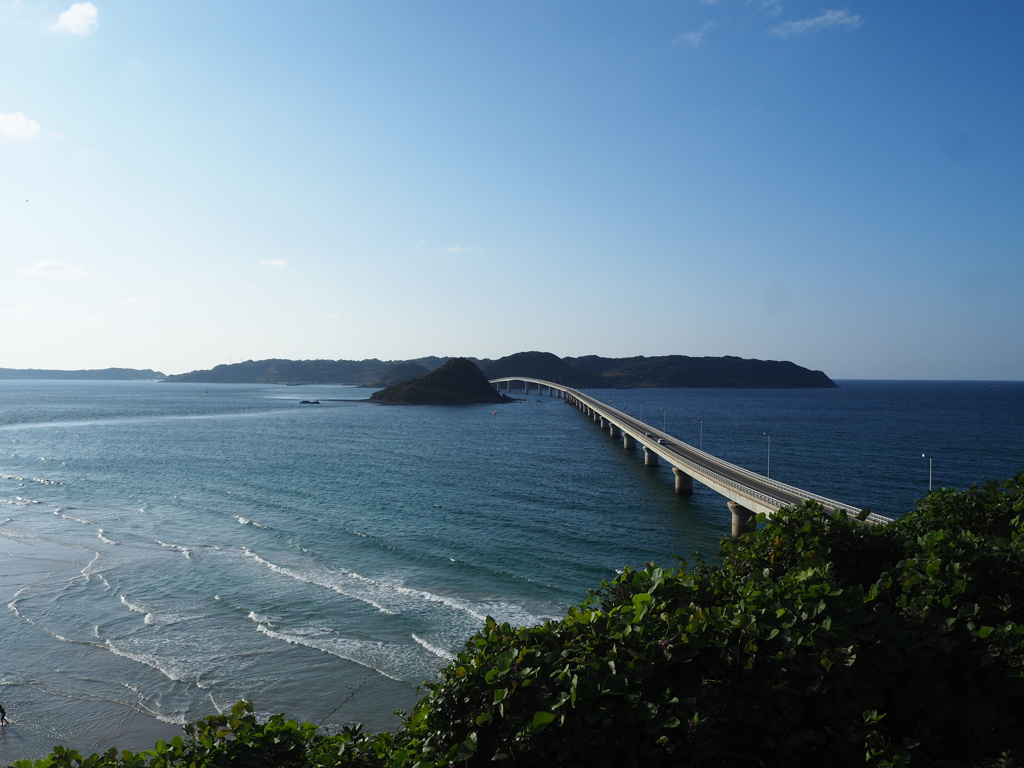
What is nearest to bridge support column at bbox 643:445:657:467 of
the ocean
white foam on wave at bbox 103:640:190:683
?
the ocean

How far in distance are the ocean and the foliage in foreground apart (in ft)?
45.3

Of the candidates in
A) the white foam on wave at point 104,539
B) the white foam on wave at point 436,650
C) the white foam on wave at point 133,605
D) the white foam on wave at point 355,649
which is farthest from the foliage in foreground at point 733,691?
the white foam on wave at point 104,539

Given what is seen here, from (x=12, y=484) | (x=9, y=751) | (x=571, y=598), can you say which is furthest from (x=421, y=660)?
(x=12, y=484)

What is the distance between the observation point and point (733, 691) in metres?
7.01

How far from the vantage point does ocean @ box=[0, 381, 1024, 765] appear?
21328 millimetres

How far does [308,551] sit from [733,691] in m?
33.4

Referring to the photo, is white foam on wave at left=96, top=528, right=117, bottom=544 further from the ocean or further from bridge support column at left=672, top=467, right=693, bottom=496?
bridge support column at left=672, top=467, right=693, bottom=496

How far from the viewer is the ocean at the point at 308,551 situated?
21328 millimetres

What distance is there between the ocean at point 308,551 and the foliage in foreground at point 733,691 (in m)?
13.8

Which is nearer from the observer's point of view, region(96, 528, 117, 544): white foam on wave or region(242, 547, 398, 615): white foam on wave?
region(242, 547, 398, 615): white foam on wave

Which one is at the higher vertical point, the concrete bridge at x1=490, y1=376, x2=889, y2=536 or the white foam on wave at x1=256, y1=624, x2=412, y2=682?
the concrete bridge at x1=490, y1=376, x2=889, y2=536

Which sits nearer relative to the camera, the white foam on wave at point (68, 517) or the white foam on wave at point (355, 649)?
the white foam on wave at point (355, 649)

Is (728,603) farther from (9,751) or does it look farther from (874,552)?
(9,751)

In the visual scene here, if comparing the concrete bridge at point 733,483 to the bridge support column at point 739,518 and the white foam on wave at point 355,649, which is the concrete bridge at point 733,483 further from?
the white foam on wave at point 355,649
